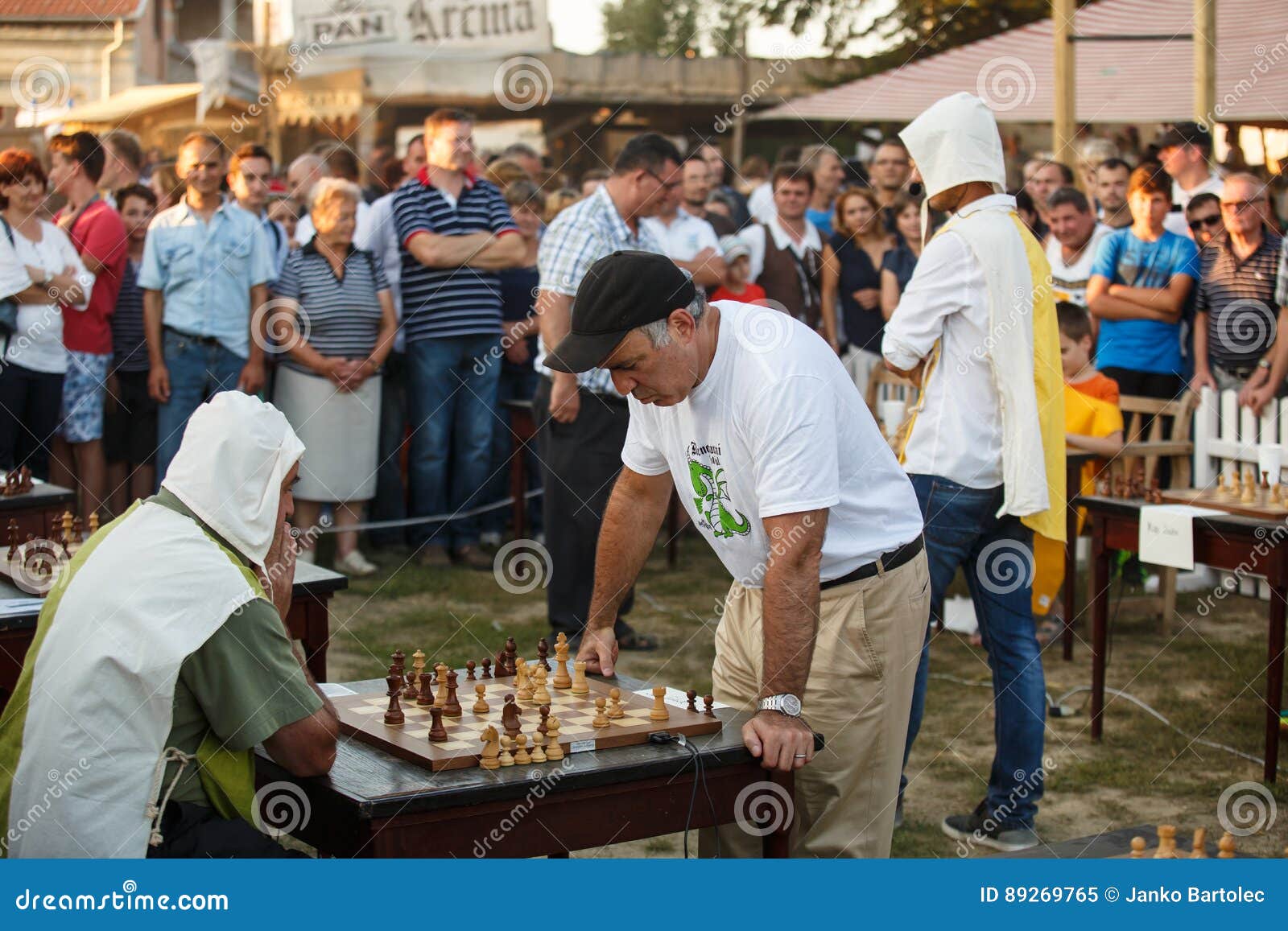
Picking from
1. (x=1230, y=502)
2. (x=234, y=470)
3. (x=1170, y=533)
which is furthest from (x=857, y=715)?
(x=1230, y=502)

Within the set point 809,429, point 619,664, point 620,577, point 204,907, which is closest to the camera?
point 204,907

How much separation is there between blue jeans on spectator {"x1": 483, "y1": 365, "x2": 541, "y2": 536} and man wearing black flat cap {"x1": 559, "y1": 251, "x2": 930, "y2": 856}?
549cm

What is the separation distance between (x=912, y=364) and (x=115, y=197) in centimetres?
587

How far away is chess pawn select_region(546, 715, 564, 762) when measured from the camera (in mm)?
2877

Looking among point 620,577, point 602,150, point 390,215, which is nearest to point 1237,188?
point 390,215

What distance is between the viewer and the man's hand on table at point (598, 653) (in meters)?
3.60

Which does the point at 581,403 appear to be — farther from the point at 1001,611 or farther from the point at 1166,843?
the point at 1166,843

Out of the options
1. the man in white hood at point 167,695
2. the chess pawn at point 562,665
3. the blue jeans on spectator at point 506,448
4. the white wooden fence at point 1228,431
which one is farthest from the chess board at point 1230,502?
the blue jeans on spectator at point 506,448

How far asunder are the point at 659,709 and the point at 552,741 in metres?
0.31

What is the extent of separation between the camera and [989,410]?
4.53m

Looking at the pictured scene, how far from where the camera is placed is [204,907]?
2658 mm

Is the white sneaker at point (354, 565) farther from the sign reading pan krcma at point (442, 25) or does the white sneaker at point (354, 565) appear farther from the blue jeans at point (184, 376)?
the sign reading pan krcma at point (442, 25)

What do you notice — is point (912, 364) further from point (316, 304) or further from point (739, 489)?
point (316, 304)

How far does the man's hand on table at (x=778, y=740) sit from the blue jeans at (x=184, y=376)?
565 cm
